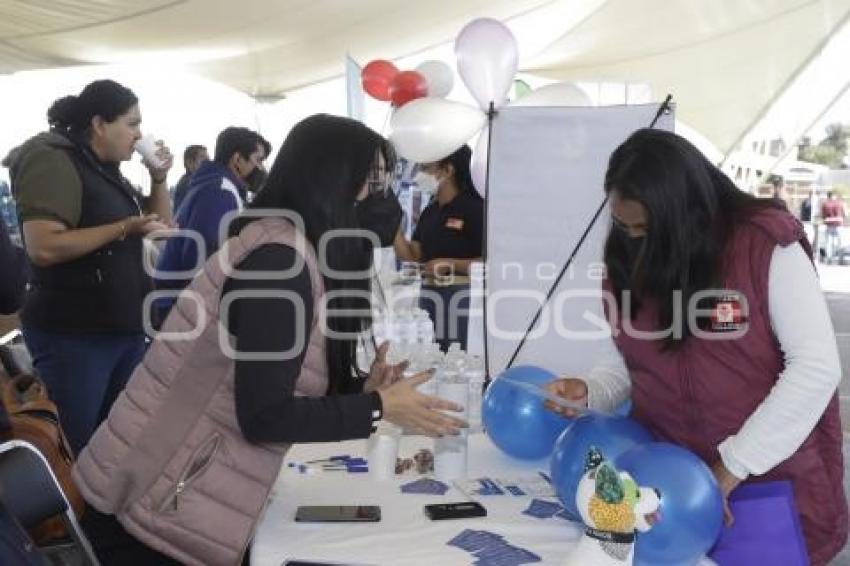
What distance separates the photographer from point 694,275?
48.7 inches


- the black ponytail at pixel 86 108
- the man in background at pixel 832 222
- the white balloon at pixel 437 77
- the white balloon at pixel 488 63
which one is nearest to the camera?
the black ponytail at pixel 86 108

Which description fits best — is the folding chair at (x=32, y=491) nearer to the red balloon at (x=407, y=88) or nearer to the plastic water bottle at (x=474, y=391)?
the plastic water bottle at (x=474, y=391)

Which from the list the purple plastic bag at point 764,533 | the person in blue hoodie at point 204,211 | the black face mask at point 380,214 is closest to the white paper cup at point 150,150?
the person in blue hoodie at point 204,211

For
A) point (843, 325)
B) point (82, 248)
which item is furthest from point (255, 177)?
point (843, 325)

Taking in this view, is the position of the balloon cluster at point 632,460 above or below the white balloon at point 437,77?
below

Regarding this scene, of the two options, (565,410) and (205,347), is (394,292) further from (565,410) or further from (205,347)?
(205,347)

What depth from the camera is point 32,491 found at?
1.17 metres

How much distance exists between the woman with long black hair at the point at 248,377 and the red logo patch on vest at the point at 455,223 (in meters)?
1.99

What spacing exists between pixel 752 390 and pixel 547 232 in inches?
48.8

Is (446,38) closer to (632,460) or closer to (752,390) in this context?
(752,390)

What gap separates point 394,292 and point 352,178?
2.73 metres

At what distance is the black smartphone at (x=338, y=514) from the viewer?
1233 millimetres

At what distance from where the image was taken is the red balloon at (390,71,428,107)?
360 cm

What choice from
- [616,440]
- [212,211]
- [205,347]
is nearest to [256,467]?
[205,347]
